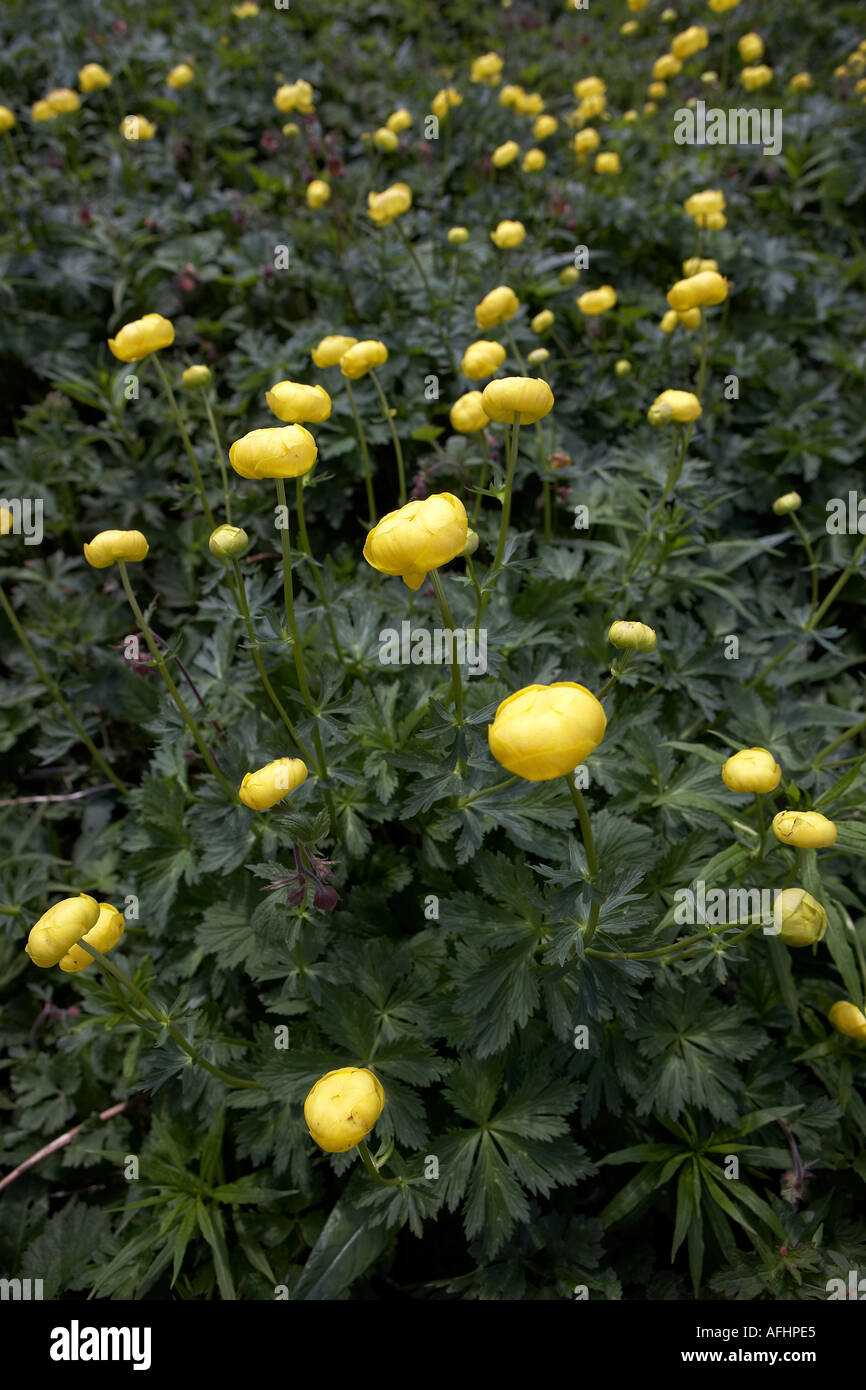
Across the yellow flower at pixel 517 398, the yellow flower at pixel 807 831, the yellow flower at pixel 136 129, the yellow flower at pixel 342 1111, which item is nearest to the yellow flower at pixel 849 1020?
the yellow flower at pixel 807 831

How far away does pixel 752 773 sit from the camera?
1.38 metres

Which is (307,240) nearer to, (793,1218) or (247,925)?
(247,925)

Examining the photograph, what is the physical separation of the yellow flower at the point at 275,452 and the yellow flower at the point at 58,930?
Result: 2.51 feet

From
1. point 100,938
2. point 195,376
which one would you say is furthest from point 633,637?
point 195,376

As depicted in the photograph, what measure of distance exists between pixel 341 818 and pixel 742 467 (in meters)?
2.01

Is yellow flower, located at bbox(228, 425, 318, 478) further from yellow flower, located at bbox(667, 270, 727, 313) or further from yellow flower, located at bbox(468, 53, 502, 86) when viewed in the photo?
yellow flower, located at bbox(468, 53, 502, 86)

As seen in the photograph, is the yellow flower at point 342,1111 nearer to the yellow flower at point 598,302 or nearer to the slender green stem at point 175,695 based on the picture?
the slender green stem at point 175,695

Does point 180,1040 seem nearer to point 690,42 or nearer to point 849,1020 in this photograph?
point 849,1020

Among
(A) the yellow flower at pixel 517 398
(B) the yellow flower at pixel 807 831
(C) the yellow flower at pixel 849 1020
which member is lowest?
(C) the yellow flower at pixel 849 1020

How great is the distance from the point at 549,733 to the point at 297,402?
90 cm

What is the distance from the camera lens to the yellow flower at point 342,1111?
Result: 121 cm

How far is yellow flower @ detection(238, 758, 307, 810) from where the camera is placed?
138cm

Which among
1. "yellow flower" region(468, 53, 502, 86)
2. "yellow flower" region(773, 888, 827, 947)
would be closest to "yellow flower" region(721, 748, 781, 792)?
"yellow flower" region(773, 888, 827, 947)
